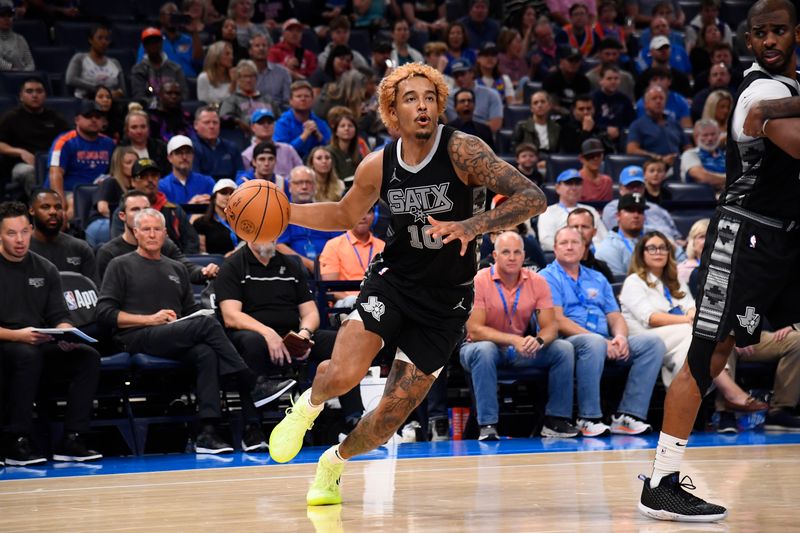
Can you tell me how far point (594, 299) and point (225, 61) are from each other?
5605 millimetres

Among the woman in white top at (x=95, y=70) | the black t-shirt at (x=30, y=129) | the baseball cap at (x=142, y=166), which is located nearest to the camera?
the baseball cap at (x=142, y=166)

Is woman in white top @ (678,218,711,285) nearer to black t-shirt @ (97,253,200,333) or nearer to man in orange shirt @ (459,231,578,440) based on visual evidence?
man in orange shirt @ (459,231,578,440)

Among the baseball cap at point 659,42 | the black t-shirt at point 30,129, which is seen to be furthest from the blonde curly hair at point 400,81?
the baseball cap at point 659,42

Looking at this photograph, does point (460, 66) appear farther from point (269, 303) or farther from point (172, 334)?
point (172, 334)

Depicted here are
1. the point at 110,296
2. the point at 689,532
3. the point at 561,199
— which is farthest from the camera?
the point at 561,199

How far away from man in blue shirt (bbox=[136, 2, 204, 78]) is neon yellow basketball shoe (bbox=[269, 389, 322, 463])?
8595 millimetres

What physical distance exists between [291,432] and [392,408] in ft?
1.64

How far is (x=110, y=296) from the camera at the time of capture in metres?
7.89

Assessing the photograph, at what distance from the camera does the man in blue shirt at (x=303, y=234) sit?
959cm

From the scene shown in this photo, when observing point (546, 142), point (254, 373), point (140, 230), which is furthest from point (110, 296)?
point (546, 142)

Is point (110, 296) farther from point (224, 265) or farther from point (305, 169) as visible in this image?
point (305, 169)

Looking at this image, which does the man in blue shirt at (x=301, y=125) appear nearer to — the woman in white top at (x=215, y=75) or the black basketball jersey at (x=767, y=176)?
the woman in white top at (x=215, y=75)

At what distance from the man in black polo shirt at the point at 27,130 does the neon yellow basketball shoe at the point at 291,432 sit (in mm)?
6321

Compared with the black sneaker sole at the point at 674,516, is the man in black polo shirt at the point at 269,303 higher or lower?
higher
